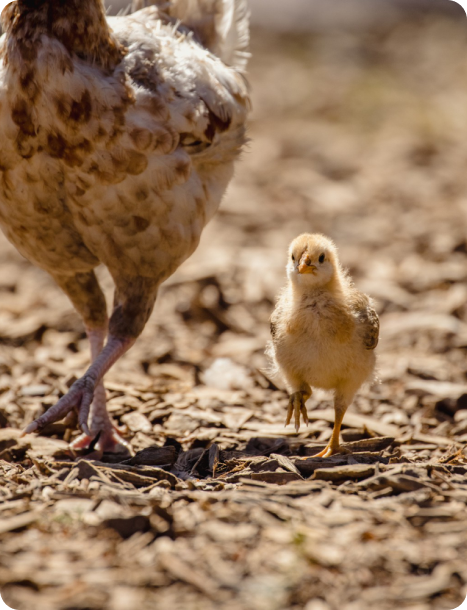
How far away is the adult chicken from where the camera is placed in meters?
3.39

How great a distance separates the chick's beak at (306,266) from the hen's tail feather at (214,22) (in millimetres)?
1703

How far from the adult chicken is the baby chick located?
60 cm

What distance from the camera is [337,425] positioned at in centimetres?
363

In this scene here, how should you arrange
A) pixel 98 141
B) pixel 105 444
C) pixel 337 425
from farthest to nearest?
pixel 105 444 → pixel 337 425 → pixel 98 141

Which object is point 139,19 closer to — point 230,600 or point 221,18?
point 221,18

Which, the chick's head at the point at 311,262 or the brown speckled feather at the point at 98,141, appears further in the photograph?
the chick's head at the point at 311,262

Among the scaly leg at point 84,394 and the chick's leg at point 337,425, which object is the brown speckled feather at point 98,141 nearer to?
the scaly leg at point 84,394

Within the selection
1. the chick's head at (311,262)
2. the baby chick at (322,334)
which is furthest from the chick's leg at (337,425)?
the chick's head at (311,262)

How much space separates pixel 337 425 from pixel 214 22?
8.40 ft

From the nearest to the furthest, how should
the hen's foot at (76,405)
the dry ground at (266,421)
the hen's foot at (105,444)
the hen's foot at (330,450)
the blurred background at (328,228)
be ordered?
the dry ground at (266,421), the hen's foot at (76,405), the hen's foot at (330,450), the hen's foot at (105,444), the blurred background at (328,228)

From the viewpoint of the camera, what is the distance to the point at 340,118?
9828 millimetres

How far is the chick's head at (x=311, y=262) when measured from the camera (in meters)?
3.56

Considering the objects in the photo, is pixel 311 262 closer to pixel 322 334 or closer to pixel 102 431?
pixel 322 334

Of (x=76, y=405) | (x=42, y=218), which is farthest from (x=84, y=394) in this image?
(x=42, y=218)
